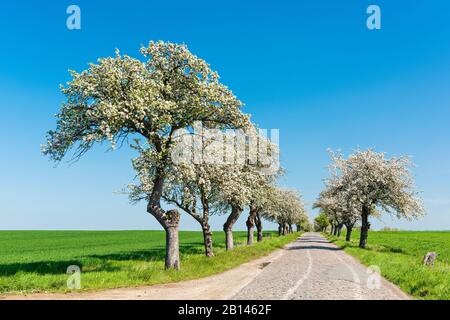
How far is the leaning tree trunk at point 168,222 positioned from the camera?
2361 cm

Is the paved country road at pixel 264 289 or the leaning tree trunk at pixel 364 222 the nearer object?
the paved country road at pixel 264 289

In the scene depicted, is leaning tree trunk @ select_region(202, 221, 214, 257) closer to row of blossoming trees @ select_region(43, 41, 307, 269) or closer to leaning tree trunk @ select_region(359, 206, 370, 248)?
Answer: row of blossoming trees @ select_region(43, 41, 307, 269)

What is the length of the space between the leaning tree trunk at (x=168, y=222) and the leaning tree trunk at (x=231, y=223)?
781 inches

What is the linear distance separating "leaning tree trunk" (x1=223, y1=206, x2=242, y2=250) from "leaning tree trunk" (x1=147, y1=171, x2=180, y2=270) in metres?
19.8

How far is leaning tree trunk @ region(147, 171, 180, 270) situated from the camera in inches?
930

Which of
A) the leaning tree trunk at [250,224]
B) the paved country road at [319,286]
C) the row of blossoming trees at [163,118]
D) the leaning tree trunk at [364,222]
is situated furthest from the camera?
the leaning tree trunk at [250,224]

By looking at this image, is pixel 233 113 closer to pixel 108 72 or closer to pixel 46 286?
pixel 108 72

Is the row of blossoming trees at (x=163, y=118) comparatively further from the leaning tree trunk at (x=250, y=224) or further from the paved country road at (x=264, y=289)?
the leaning tree trunk at (x=250, y=224)

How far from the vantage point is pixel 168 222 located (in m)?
24.0

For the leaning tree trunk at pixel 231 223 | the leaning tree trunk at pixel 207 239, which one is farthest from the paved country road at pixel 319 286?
the leaning tree trunk at pixel 231 223

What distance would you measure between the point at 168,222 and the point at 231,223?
2059 cm

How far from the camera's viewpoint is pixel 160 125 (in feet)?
73.5

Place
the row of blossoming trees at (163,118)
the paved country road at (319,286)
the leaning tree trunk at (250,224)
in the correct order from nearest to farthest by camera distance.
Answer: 1. the paved country road at (319,286)
2. the row of blossoming trees at (163,118)
3. the leaning tree trunk at (250,224)
